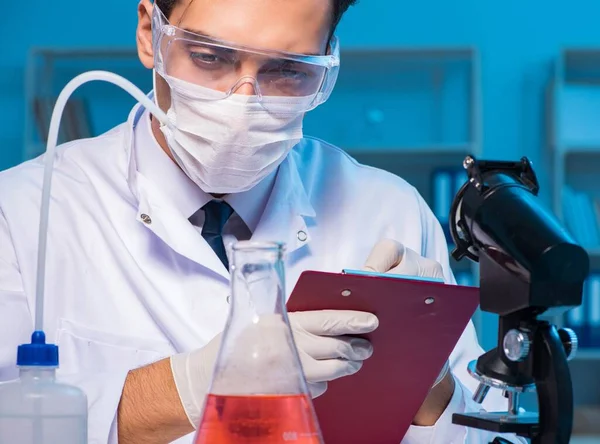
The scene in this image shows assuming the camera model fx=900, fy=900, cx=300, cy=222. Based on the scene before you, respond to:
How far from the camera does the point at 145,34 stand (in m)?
1.53

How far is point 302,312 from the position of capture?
102cm

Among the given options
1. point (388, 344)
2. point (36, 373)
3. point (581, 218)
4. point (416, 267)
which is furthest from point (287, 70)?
point (581, 218)

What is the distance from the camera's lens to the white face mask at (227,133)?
1.35 metres

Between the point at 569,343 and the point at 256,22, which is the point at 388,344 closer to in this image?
the point at 569,343

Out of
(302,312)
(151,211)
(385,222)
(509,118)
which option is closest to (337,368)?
(302,312)

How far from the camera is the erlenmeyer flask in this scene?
67 cm

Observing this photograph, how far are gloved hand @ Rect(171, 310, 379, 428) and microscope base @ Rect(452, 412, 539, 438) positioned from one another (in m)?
0.22

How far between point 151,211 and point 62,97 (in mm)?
563

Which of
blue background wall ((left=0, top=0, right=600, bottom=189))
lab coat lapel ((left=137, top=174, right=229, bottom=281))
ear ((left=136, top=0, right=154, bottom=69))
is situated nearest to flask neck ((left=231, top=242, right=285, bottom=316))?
lab coat lapel ((left=137, top=174, right=229, bottom=281))

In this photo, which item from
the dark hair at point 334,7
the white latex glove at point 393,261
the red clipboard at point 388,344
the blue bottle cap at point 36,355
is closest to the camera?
the blue bottle cap at point 36,355

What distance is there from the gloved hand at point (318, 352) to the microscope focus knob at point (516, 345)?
0.25 metres

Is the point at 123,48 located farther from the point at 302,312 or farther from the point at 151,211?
the point at 302,312

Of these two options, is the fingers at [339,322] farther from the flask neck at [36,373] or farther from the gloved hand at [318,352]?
the flask neck at [36,373]

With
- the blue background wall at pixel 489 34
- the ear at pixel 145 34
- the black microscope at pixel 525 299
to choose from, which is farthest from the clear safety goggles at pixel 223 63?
the blue background wall at pixel 489 34
